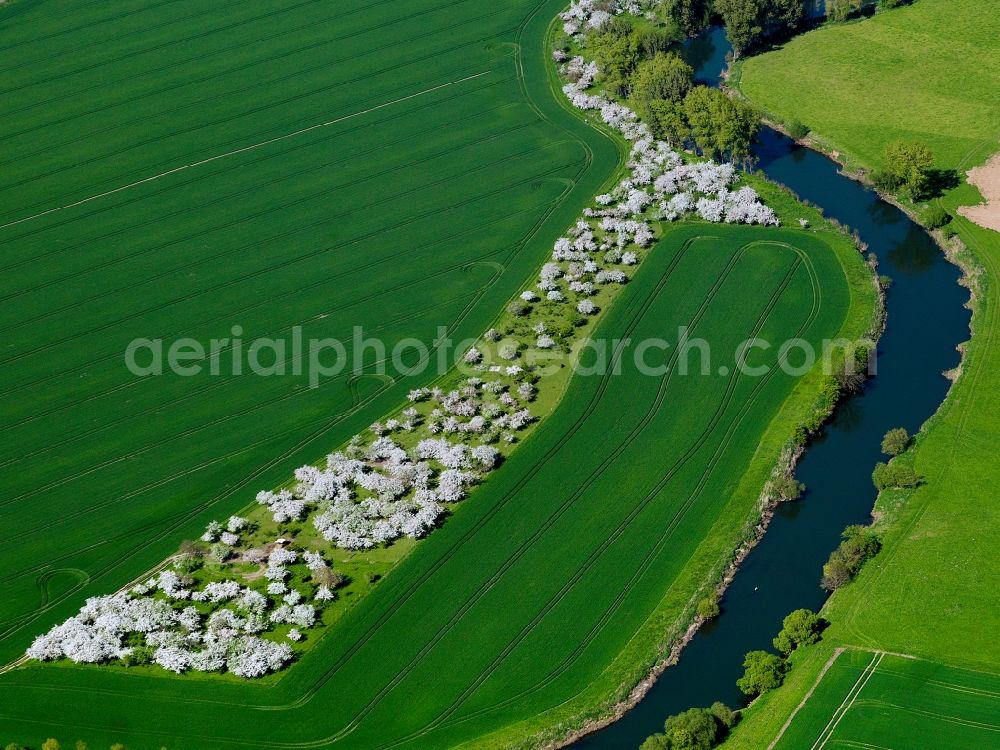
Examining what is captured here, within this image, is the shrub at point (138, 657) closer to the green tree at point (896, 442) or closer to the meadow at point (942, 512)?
the meadow at point (942, 512)

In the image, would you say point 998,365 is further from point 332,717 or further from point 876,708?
point 332,717

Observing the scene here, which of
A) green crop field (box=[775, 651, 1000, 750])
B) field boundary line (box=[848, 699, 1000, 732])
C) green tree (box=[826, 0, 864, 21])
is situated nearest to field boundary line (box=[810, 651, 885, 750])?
green crop field (box=[775, 651, 1000, 750])

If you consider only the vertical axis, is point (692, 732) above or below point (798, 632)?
below

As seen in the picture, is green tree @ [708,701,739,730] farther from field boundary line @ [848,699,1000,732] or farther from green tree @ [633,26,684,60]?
green tree @ [633,26,684,60]

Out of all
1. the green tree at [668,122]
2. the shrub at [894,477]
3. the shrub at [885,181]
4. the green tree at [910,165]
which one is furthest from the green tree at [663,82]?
the shrub at [894,477]

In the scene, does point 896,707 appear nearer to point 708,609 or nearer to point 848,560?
point 848,560

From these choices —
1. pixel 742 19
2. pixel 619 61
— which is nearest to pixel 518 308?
pixel 619 61

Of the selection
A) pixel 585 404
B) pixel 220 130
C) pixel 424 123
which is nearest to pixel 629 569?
pixel 585 404
